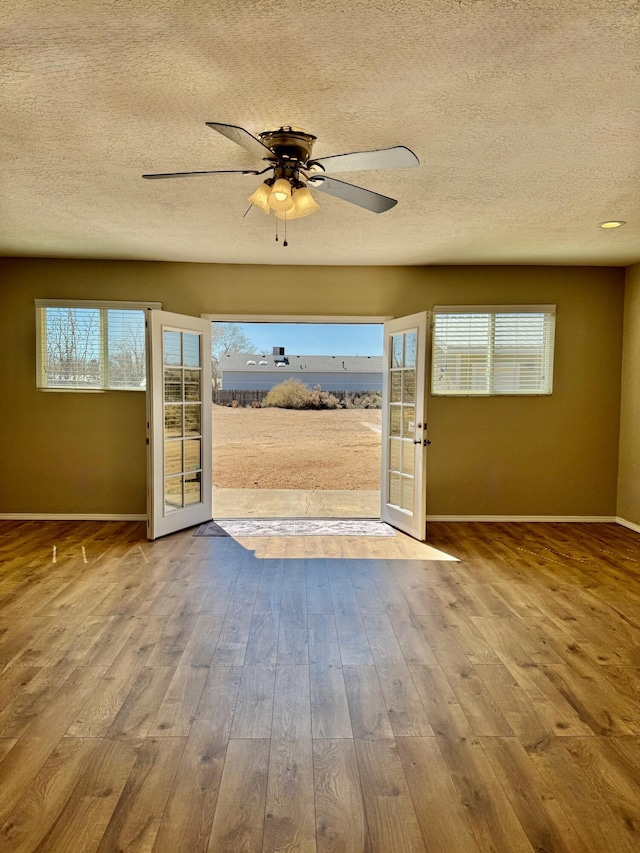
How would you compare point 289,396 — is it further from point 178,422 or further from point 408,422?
point 408,422

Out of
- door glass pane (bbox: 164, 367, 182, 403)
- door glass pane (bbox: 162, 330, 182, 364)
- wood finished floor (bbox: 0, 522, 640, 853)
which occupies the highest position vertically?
door glass pane (bbox: 162, 330, 182, 364)

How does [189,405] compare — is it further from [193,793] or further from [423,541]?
[193,793]

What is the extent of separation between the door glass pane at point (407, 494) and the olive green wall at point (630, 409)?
2.30 m

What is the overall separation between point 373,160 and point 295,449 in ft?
31.0

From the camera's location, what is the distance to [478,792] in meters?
1.79

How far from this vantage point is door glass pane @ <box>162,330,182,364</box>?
4832 millimetres

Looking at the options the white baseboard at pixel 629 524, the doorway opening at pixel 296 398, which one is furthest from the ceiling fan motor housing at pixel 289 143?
the doorway opening at pixel 296 398

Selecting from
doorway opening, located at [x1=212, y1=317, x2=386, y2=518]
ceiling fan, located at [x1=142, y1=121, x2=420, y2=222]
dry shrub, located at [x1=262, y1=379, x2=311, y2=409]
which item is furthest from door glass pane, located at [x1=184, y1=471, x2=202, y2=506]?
dry shrub, located at [x1=262, y1=379, x2=311, y2=409]

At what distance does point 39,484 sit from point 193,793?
4448 millimetres

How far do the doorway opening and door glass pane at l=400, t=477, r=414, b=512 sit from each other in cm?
466

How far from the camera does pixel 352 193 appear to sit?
8.50ft

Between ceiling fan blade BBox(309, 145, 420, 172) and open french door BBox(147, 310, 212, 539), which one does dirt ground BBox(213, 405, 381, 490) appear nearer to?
open french door BBox(147, 310, 212, 539)

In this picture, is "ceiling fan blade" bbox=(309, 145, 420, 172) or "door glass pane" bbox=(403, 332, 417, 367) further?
A: "door glass pane" bbox=(403, 332, 417, 367)

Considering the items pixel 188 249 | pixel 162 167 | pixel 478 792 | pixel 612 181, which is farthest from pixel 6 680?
pixel 612 181
